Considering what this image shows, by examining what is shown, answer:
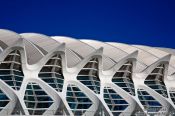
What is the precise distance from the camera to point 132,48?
228 feet

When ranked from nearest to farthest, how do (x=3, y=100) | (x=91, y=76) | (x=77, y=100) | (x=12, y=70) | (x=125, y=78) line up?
(x=3, y=100), (x=12, y=70), (x=77, y=100), (x=91, y=76), (x=125, y=78)

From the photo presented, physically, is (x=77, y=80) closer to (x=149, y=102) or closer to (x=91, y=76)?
(x=91, y=76)

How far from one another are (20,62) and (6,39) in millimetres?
5096

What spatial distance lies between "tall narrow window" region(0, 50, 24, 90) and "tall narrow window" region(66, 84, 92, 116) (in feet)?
20.4

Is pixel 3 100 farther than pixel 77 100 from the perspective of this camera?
No

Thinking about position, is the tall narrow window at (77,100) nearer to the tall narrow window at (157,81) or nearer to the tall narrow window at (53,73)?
the tall narrow window at (53,73)

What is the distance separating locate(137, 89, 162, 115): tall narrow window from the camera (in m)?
60.0

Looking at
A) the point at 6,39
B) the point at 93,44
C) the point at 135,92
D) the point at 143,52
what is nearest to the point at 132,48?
the point at 143,52

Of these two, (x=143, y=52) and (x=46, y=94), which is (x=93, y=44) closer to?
(x=143, y=52)

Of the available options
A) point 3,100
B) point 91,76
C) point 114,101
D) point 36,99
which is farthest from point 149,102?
point 3,100

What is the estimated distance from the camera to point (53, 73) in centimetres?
5519

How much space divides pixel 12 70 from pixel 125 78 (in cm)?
1600

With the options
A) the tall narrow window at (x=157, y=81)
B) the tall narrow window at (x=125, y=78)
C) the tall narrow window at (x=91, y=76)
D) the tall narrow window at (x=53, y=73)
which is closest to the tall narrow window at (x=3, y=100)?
the tall narrow window at (x=53, y=73)

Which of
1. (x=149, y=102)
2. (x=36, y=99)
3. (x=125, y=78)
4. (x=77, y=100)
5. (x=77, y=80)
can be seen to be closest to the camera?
(x=36, y=99)
